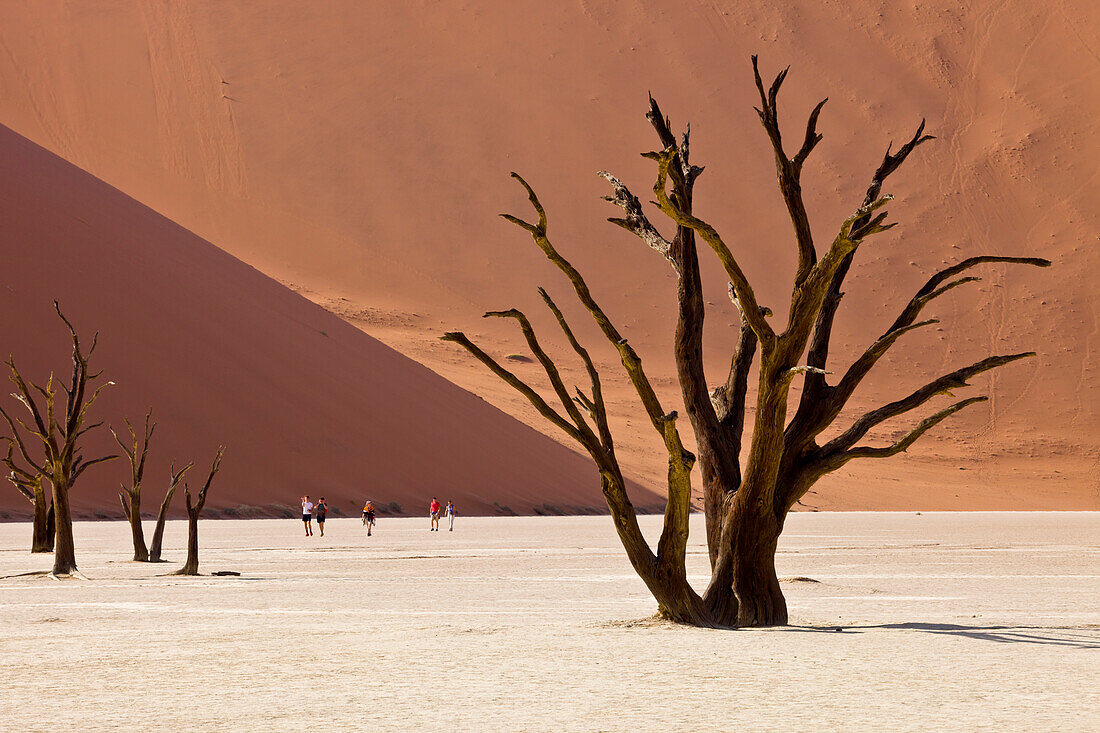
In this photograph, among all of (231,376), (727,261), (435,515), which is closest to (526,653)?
(727,261)

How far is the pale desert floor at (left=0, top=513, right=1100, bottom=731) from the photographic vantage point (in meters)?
7.44

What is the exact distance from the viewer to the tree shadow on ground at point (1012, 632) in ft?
36.0

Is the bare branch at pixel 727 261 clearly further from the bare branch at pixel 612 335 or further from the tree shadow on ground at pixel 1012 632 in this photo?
the tree shadow on ground at pixel 1012 632

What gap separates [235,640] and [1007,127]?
9550 centimetres

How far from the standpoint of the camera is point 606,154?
92562 millimetres

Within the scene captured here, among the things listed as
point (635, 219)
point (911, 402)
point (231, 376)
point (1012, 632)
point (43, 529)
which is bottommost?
point (1012, 632)

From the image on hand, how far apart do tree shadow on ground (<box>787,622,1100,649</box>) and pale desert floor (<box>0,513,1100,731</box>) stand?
3 centimetres

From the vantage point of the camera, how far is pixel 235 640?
36.6 feet

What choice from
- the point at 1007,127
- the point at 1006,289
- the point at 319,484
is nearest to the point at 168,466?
the point at 319,484

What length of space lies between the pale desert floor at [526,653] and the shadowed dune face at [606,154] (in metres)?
55.7

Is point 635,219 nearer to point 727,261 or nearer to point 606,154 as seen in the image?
point 727,261

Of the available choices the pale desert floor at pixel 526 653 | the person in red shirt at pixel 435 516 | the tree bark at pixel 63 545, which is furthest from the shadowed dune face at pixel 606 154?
the pale desert floor at pixel 526 653

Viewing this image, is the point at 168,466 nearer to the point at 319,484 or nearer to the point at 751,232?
the point at 319,484

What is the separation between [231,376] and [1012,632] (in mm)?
45870
